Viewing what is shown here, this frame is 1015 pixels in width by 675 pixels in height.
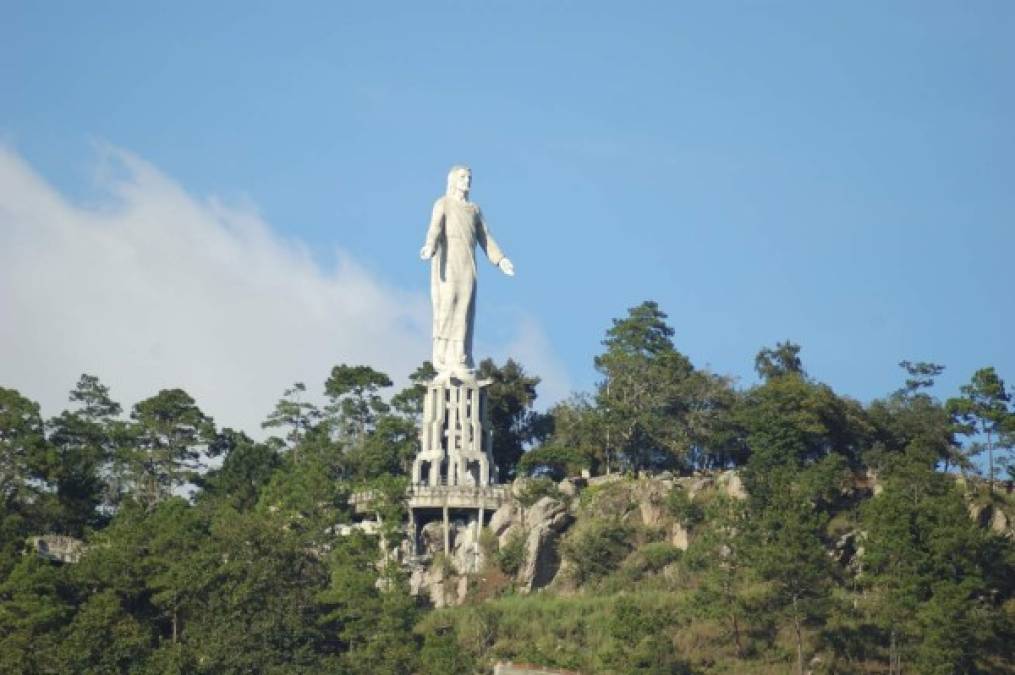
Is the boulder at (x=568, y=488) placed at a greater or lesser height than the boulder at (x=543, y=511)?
greater

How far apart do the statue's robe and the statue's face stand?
0.39 metres

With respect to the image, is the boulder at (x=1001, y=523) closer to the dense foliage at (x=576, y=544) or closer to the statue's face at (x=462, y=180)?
the dense foliage at (x=576, y=544)

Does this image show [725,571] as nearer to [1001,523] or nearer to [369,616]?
[369,616]

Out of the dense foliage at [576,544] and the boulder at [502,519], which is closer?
the dense foliage at [576,544]

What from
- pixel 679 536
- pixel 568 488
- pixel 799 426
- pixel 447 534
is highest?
pixel 799 426

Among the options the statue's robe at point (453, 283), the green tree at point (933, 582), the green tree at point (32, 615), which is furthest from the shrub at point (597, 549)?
the green tree at point (32, 615)

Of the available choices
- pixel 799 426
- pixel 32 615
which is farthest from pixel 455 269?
pixel 32 615

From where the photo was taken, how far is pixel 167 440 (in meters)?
78.3

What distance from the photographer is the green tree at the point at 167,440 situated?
77312mm

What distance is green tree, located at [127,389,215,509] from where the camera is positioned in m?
77.3

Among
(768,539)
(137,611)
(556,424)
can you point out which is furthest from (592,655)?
(556,424)

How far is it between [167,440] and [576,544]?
1546cm

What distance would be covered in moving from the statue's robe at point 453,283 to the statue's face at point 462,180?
388mm

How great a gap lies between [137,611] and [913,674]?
1869 centimetres
